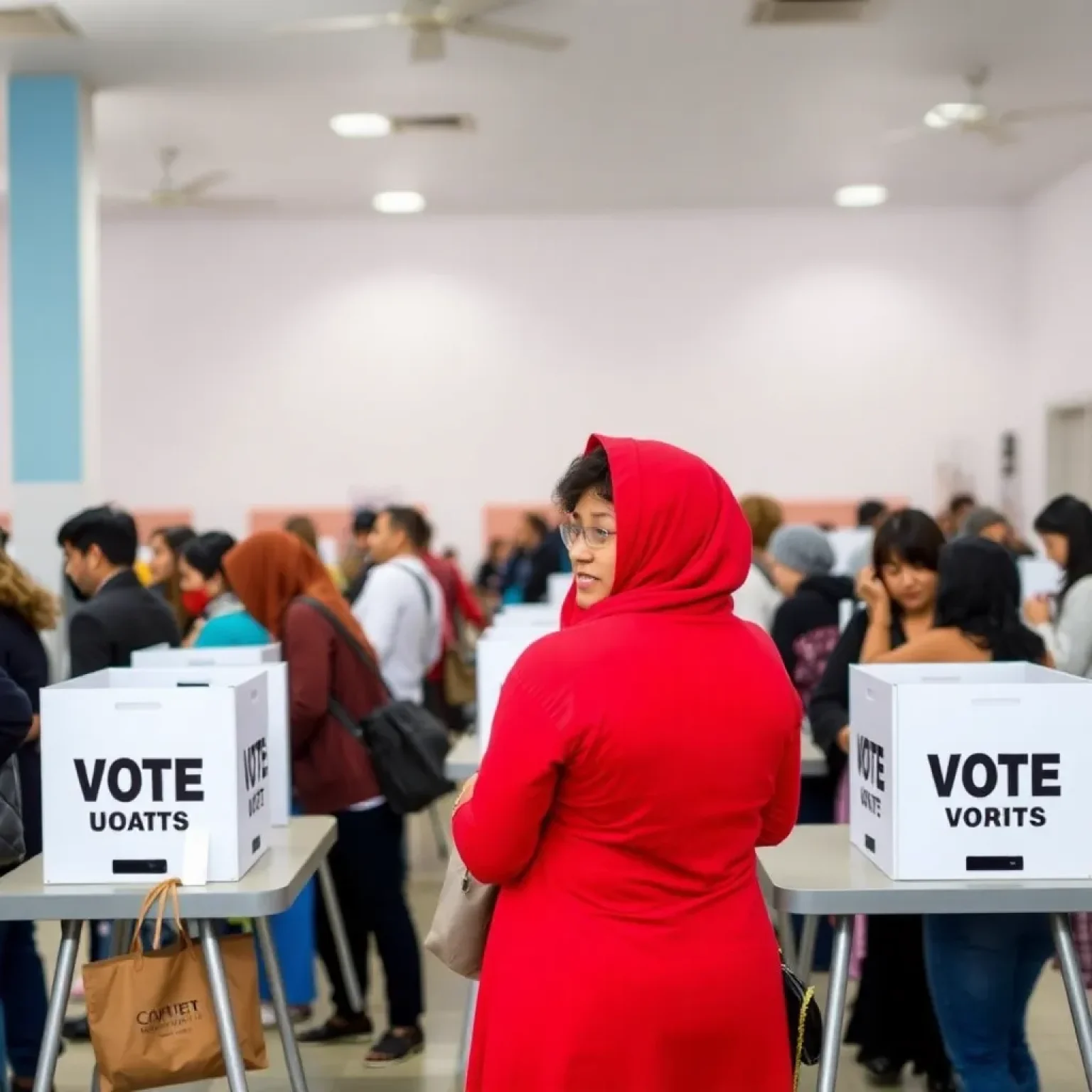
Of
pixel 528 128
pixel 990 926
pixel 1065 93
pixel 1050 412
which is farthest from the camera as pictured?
pixel 1050 412

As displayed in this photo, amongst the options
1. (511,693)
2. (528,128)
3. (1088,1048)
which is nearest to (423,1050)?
(1088,1048)

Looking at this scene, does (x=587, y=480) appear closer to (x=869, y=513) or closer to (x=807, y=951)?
(x=807, y=951)

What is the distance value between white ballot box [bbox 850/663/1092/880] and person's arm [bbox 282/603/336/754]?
1633mm

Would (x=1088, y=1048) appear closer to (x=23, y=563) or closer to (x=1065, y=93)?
(x=23, y=563)

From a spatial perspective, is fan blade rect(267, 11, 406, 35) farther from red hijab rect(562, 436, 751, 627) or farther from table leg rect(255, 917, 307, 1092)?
red hijab rect(562, 436, 751, 627)

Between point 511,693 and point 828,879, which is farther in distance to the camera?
point 828,879

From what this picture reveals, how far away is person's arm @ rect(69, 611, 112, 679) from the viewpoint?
147 inches

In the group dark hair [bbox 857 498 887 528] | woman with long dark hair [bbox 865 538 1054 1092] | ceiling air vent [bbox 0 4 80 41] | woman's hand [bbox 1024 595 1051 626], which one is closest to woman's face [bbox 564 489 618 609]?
woman with long dark hair [bbox 865 538 1054 1092]

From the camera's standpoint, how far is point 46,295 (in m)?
6.99

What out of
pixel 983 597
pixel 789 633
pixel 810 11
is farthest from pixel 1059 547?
pixel 810 11

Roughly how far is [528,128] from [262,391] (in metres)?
3.68

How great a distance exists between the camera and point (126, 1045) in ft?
8.58

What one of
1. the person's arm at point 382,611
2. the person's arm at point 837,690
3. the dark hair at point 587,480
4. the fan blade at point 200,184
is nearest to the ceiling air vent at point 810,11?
the person's arm at point 382,611

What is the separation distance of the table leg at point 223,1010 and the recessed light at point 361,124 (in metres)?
6.13
